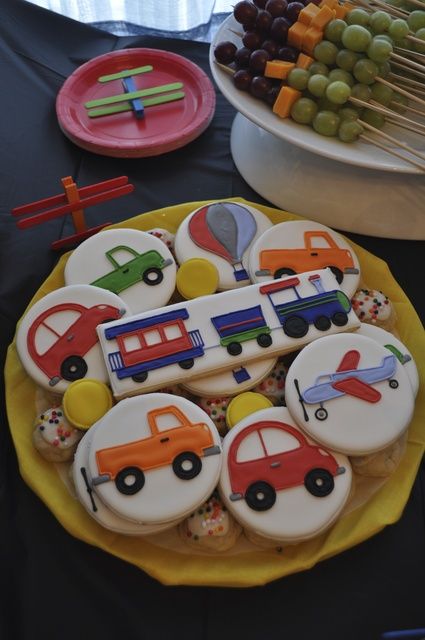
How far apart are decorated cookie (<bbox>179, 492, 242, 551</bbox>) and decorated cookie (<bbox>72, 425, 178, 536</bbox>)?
3 cm

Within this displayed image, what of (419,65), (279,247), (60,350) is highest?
(419,65)

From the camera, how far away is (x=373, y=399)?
3.32 ft

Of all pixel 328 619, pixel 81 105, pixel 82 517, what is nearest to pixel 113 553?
pixel 82 517

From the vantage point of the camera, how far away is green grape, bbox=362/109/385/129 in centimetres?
124

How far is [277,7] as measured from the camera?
1.24 metres

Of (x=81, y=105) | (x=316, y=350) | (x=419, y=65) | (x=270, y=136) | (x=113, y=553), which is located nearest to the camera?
(x=113, y=553)

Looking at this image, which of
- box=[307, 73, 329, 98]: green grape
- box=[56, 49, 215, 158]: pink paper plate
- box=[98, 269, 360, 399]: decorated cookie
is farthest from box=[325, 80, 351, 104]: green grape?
box=[56, 49, 215, 158]: pink paper plate

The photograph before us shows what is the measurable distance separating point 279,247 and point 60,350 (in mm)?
439

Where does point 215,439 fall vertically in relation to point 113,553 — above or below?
above

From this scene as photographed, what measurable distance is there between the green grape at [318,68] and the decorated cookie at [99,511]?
0.81 metres

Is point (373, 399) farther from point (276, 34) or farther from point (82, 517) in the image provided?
point (276, 34)

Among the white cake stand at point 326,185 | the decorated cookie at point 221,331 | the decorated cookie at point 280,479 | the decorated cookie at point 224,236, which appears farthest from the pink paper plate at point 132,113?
the decorated cookie at point 280,479

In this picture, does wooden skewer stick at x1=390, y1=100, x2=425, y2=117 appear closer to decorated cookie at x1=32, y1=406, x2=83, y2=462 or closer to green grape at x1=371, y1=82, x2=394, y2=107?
green grape at x1=371, y1=82, x2=394, y2=107

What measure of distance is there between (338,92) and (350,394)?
555 millimetres
